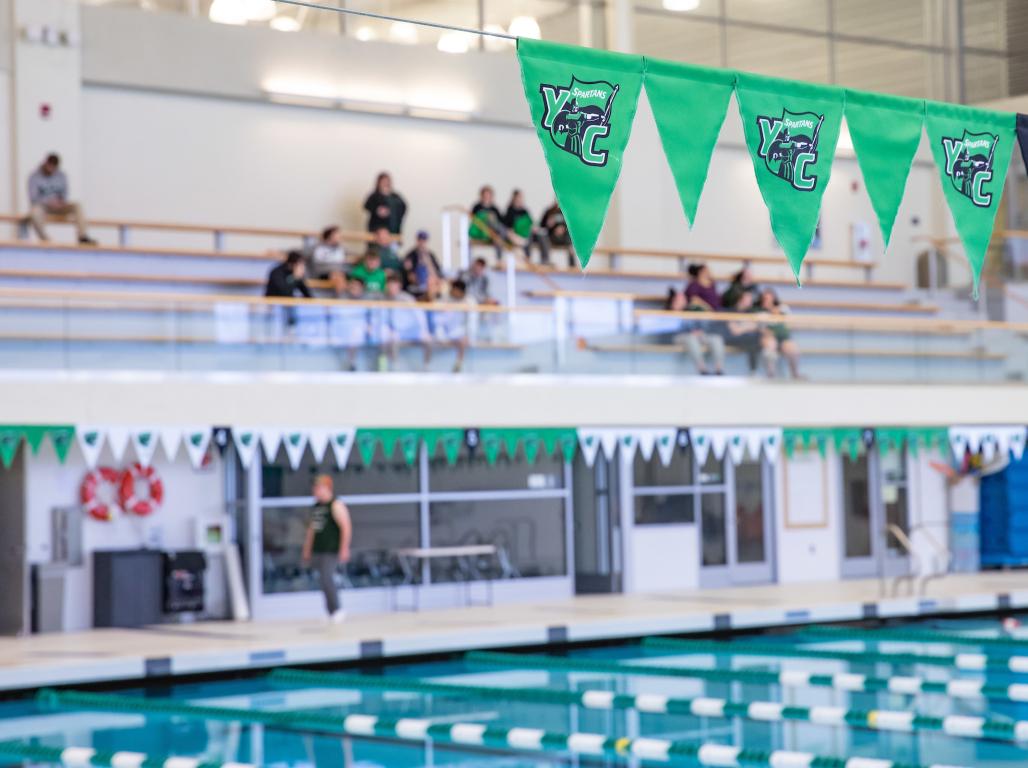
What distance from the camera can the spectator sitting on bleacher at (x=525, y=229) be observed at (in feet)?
63.7

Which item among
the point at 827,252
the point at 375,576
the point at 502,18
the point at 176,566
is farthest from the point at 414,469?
the point at 827,252

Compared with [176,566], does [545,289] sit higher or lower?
higher

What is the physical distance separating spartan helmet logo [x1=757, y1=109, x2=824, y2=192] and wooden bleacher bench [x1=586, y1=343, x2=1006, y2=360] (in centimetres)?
864

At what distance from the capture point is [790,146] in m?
8.36

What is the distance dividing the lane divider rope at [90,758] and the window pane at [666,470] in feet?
31.9

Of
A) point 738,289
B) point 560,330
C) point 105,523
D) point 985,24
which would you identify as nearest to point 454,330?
point 560,330

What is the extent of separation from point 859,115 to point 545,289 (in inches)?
406

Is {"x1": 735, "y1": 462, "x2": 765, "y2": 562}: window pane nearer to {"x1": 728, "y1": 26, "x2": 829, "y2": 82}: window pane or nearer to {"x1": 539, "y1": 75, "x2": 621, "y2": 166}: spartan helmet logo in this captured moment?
{"x1": 728, "y1": 26, "x2": 829, "y2": 82}: window pane

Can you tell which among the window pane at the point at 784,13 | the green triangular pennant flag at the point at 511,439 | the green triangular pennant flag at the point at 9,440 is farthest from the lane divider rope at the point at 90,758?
the window pane at the point at 784,13

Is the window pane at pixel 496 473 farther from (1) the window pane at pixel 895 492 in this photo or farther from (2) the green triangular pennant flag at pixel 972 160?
(2) the green triangular pennant flag at pixel 972 160

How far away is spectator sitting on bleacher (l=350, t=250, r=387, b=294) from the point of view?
1675 centimetres

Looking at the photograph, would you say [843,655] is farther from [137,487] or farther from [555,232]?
[555,232]

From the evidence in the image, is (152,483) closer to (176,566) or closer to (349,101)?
(176,566)

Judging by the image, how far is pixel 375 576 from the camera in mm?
17172
